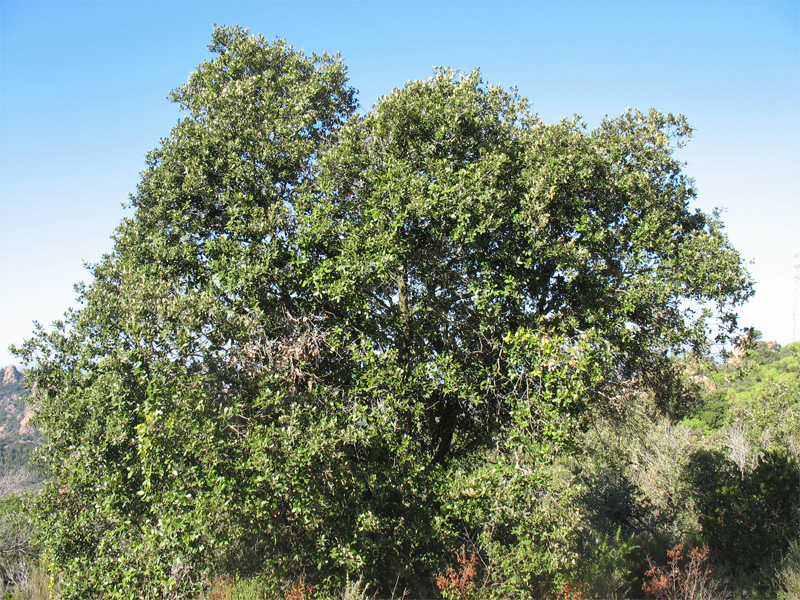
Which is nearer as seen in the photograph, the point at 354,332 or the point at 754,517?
the point at 354,332

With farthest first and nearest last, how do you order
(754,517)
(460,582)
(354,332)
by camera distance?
(754,517) < (354,332) < (460,582)

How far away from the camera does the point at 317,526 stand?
814cm

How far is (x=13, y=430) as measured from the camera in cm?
9506

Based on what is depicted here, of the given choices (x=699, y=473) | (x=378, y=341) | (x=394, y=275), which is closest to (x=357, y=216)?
(x=394, y=275)

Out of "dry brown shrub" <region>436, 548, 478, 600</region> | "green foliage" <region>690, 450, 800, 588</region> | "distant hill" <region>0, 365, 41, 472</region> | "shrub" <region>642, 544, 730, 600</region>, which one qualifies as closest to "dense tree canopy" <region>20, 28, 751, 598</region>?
"dry brown shrub" <region>436, 548, 478, 600</region>

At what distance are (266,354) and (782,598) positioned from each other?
40.0ft

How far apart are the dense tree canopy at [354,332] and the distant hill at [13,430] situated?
236 ft

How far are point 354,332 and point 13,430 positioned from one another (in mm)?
113671

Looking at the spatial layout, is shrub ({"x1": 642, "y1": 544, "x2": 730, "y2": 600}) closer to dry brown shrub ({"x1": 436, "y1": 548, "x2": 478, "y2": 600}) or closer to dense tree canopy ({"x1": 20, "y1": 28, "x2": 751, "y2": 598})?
dense tree canopy ({"x1": 20, "y1": 28, "x2": 751, "y2": 598})

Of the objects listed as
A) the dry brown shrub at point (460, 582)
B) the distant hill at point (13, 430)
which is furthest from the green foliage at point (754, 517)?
the distant hill at point (13, 430)

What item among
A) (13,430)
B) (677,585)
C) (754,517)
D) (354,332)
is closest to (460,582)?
(354,332)

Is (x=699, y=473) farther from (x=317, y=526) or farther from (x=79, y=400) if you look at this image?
(x=79, y=400)

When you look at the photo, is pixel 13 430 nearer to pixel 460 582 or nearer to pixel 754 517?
pixel 460 582

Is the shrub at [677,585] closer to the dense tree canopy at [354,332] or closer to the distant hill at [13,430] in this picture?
the dense tree canopy at [354,332]
